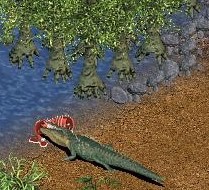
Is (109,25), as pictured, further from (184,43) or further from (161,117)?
(184,43)

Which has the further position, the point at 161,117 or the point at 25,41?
the point at 25,41

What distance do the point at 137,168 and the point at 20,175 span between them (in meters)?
4.26

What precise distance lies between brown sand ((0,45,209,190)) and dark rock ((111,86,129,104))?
34cm

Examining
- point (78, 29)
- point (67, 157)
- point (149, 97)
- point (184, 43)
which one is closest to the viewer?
point (67, 157)

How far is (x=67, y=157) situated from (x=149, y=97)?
5.99 m

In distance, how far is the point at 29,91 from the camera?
28.0 meters

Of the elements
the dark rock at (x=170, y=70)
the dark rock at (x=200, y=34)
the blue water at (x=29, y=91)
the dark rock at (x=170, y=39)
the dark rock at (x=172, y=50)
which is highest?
the dark rock at (x=200, y=34)

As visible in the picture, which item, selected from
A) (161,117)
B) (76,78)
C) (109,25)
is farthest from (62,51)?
(161,117)

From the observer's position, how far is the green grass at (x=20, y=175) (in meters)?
20.3

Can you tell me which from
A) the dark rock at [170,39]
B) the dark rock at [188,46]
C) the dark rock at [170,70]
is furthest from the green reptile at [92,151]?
the dark rock at [170,39]

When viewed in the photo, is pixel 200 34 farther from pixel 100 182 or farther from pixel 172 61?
pixel 100 182

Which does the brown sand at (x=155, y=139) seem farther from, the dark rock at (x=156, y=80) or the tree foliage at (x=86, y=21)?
the tree foliage at (x=86, y=21)

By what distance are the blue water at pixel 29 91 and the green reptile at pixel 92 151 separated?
2.81 m

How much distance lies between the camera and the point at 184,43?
103ft
